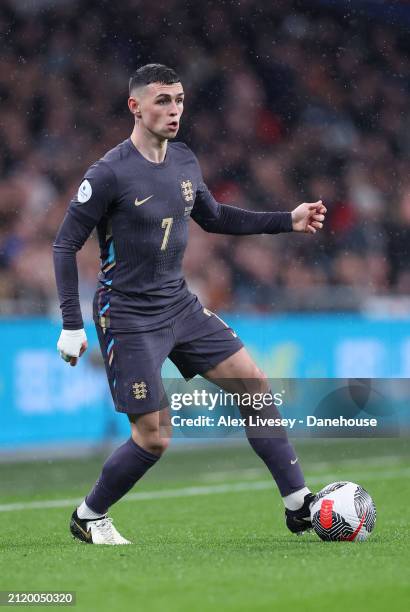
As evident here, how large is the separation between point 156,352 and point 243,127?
9.34 metres

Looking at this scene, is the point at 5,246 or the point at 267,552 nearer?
the point at 267,552

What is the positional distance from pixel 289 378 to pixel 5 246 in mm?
2809

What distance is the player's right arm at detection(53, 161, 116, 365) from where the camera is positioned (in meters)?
5.43

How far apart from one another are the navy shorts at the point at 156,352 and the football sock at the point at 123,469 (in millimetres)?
187

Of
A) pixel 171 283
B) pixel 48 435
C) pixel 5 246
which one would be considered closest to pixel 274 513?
pixel 171 283

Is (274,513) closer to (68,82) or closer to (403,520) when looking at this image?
(403,520)

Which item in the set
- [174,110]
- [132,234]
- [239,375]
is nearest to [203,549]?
[239,375]

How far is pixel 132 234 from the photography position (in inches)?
219

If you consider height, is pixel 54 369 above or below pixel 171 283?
below

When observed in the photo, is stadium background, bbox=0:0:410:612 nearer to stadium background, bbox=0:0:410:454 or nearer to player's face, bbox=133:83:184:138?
stadium background, bbox=0:0:410:454

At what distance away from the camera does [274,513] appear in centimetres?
738

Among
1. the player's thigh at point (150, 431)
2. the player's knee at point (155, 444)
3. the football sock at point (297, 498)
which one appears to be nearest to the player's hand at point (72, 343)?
the player's thigh at point (150, 431)

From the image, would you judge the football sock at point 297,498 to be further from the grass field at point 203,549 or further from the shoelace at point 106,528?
the shoelace at point 106,528

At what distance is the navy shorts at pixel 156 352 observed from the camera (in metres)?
5.52
